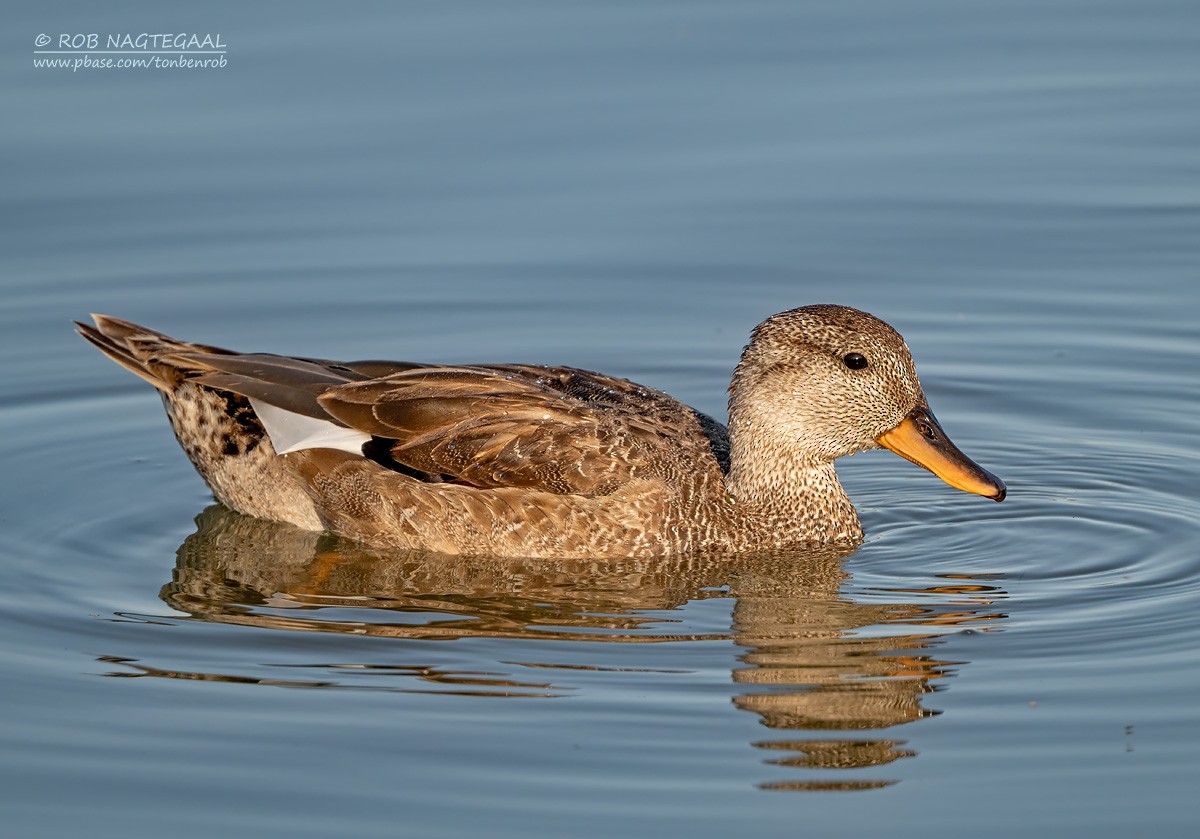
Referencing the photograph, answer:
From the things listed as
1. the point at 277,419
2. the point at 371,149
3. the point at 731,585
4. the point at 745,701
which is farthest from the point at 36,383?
the point at 745,701

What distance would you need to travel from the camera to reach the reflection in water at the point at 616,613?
826cm

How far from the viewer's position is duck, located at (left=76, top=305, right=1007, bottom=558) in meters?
10.4

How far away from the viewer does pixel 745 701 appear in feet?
26.9

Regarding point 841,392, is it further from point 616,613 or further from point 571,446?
point 616,613

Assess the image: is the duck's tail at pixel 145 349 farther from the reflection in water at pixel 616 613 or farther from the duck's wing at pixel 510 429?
the duck's wing at pixel 510 429

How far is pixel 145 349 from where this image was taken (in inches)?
440

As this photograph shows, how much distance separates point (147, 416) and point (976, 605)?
571cm

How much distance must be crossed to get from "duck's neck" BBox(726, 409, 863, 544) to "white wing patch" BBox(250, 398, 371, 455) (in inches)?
80.0

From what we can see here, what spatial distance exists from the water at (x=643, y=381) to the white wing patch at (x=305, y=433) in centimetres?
55

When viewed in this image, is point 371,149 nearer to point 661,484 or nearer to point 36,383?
point 36,383

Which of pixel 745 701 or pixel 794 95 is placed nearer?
pixel 745 701

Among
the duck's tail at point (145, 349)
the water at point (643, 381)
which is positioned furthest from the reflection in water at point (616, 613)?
the duck's tail at point (145, 349)

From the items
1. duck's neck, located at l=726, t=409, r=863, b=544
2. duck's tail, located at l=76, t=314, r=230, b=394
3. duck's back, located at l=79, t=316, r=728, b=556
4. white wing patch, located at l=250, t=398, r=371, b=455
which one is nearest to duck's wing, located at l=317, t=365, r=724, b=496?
duck's back, located at l=79, t=316, r=728, b=556

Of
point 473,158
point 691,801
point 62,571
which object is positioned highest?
point 473,158
